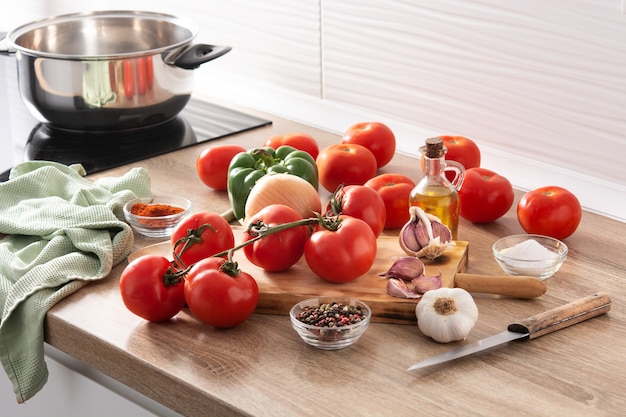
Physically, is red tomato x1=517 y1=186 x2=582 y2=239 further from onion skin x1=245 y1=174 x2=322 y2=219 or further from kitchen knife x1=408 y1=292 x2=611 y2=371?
onion skin x1=245 y1=174 x2=322 y2=219

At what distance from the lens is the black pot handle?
1.65 metres

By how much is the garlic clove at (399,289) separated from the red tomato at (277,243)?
0.13 metres

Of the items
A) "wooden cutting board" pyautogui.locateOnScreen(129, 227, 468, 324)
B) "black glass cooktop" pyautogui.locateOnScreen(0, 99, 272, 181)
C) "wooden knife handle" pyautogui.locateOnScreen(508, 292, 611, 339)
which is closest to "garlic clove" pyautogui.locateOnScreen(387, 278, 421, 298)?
"wooden cutting board" pyautogui.locateOnScreen(129, 227, 468, 324)

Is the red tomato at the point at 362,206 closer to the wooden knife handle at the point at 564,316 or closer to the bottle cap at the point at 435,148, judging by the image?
the bottle cap at the point at 435,148

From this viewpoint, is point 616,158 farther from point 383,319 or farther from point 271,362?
point 271,362

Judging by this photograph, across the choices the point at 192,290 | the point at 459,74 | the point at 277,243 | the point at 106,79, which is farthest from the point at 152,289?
the point at 459,74

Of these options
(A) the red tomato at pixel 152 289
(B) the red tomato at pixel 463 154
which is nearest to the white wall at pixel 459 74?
(B) the red tomato at pixel 463 154

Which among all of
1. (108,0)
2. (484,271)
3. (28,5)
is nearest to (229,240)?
(484,271)

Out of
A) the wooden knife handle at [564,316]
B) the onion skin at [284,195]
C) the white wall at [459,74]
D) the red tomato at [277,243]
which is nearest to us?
the wooden knife handle at [564,316]

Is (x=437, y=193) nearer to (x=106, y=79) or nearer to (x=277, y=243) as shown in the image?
(x=277, y=243)

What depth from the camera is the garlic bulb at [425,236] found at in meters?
1.18

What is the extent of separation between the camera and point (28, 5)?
108 inches

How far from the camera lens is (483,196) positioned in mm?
1325

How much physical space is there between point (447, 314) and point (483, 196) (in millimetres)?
335
